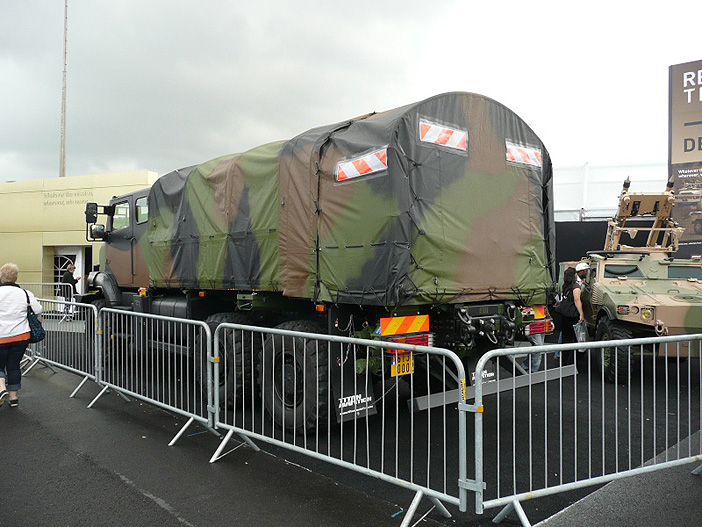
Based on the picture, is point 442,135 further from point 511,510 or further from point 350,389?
point 511,510

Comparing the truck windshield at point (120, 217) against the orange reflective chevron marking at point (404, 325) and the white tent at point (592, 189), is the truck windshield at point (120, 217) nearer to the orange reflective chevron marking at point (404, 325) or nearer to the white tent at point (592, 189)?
the orange reflective chevron marking at point (404, 325)

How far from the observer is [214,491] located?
157 inches

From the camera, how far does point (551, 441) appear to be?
521 centimetres

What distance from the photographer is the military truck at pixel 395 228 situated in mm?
4684

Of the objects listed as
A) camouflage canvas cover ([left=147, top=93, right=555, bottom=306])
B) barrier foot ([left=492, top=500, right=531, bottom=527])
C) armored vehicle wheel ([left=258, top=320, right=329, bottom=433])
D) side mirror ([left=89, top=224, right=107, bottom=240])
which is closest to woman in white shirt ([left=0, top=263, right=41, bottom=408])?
camouflage canvas cover ([left=147, top=93, right=555, bottom=306])

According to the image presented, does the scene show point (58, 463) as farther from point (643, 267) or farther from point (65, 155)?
point (65, 155)

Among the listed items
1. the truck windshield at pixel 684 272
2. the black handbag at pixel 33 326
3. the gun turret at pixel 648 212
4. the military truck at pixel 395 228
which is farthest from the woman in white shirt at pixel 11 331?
the gun turret at pixel 648 212

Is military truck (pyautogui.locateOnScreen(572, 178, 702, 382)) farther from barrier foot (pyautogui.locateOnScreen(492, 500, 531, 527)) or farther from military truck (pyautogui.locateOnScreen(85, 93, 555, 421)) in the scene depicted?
barrier foot (pyautogui.locateOnScreen(492, 500, 531, 527))

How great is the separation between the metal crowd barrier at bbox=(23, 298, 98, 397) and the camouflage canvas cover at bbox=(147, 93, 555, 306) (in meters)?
2.04

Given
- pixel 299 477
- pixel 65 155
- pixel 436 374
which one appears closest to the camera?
pixel 299 477

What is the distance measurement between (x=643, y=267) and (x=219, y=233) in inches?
291

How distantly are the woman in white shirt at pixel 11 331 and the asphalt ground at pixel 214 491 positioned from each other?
1239 millimetres

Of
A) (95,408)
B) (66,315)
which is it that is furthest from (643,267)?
(66,315)

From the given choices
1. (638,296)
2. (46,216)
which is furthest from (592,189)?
(46,216)
